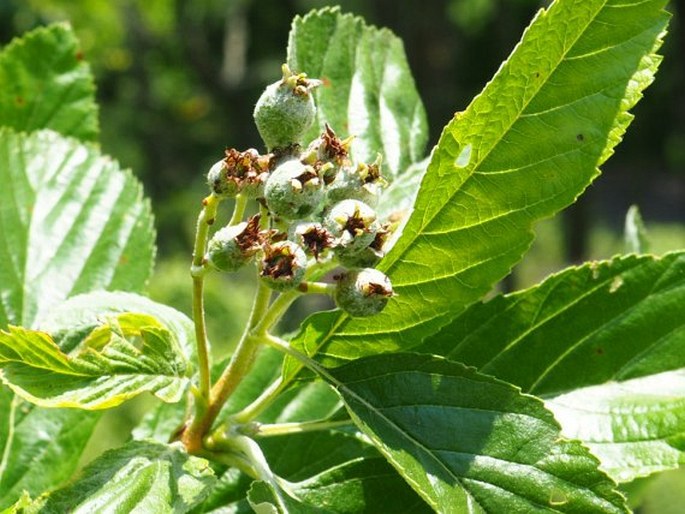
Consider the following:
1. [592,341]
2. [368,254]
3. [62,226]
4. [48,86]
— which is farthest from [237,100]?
[368,254]

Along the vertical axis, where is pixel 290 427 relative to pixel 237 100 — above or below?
below

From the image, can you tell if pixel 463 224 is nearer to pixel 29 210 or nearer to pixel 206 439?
pixel 206 439

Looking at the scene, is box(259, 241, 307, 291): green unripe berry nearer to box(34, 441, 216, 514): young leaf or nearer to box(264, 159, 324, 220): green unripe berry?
box(264, 159, 324, 220): green unripe berry

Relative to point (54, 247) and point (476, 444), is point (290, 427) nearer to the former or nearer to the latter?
point (476, 444)

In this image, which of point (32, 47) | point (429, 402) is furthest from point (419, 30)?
point (429, 402)

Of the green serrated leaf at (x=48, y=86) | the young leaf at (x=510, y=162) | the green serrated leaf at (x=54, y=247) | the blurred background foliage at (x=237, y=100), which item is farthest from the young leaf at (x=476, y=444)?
the blurred background foliage at (x=237, y=100)

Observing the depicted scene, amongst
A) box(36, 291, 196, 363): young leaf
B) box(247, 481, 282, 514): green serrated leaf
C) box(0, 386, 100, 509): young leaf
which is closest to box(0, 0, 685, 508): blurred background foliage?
box(0, 386, 100, 509): young leaf
